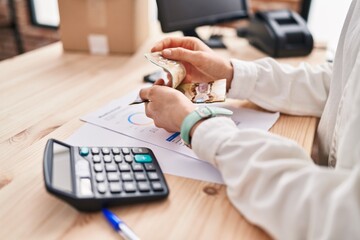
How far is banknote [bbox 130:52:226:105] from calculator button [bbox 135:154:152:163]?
0.53 feet

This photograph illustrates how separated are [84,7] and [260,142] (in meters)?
0.81

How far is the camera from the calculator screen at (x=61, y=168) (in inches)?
17.3

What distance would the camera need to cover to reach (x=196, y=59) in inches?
28.3

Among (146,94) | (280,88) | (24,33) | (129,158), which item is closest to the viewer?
(129,158)

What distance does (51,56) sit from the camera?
41.6 inches

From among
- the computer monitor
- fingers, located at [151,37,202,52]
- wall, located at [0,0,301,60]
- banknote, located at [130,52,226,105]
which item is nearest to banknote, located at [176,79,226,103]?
banknote, located at [130,52,226,105]

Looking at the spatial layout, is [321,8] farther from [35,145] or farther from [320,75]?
[35,145]

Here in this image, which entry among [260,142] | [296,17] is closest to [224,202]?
[260,142]

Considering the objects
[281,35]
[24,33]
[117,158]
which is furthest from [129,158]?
[24,33]

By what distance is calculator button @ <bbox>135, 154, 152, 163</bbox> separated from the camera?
52 cm

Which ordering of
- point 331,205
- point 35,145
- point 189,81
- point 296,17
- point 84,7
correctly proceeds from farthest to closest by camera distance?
point 296,17 → point 84,7 → point 189,81 → point 35,145 → point 331,205

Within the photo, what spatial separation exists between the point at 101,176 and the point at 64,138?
174 mm

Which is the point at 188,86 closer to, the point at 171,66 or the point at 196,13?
the point at 171,66

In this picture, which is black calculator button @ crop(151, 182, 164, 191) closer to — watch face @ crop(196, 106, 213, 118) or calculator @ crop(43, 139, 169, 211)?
calculator @ crop(43, 139, 169, 211)
